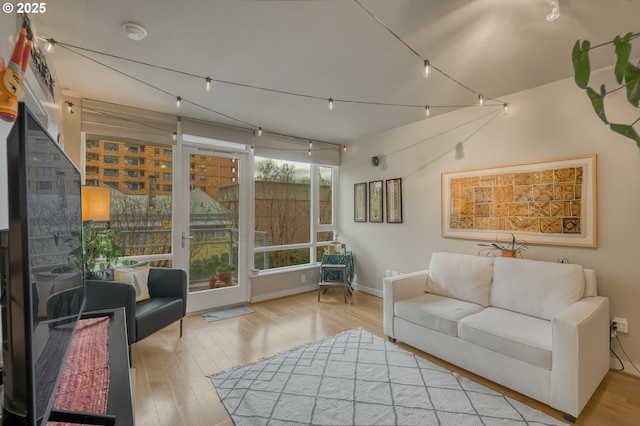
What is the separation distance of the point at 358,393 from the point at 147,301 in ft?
7.00

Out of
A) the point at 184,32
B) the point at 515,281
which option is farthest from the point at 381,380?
the point at 184,32

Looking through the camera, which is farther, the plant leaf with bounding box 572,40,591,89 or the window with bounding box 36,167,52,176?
the window with bounding box 36,167,52,176

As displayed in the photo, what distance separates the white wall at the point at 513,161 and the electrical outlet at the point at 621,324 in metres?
0.04

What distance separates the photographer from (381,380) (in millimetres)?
2303

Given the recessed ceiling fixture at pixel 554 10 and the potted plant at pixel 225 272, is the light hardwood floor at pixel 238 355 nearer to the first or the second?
the potted plant at pixel 225 272

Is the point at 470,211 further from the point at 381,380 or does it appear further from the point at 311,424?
the point at 311,424

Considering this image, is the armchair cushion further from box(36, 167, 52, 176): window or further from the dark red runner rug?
box(36, 167, 52, 176): window

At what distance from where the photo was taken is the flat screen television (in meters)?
0.62

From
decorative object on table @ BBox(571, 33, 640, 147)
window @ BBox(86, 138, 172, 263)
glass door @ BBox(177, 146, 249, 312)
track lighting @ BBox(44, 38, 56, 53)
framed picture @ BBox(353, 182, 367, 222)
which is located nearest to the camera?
decorative object on table @ BBox(571, 33, 640, 147)

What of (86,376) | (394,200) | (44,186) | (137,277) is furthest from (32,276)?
(394,200)

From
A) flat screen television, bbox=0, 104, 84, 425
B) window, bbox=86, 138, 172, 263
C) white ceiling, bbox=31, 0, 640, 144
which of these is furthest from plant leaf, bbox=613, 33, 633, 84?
window, bbox=86, 138, 172, 263

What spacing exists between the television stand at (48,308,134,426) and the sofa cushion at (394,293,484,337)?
227 centimetres

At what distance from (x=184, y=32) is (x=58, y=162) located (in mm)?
1458

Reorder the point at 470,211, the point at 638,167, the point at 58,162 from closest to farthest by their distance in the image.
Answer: the point at 58,162 < the point at 638,167 < the point at 470,211
